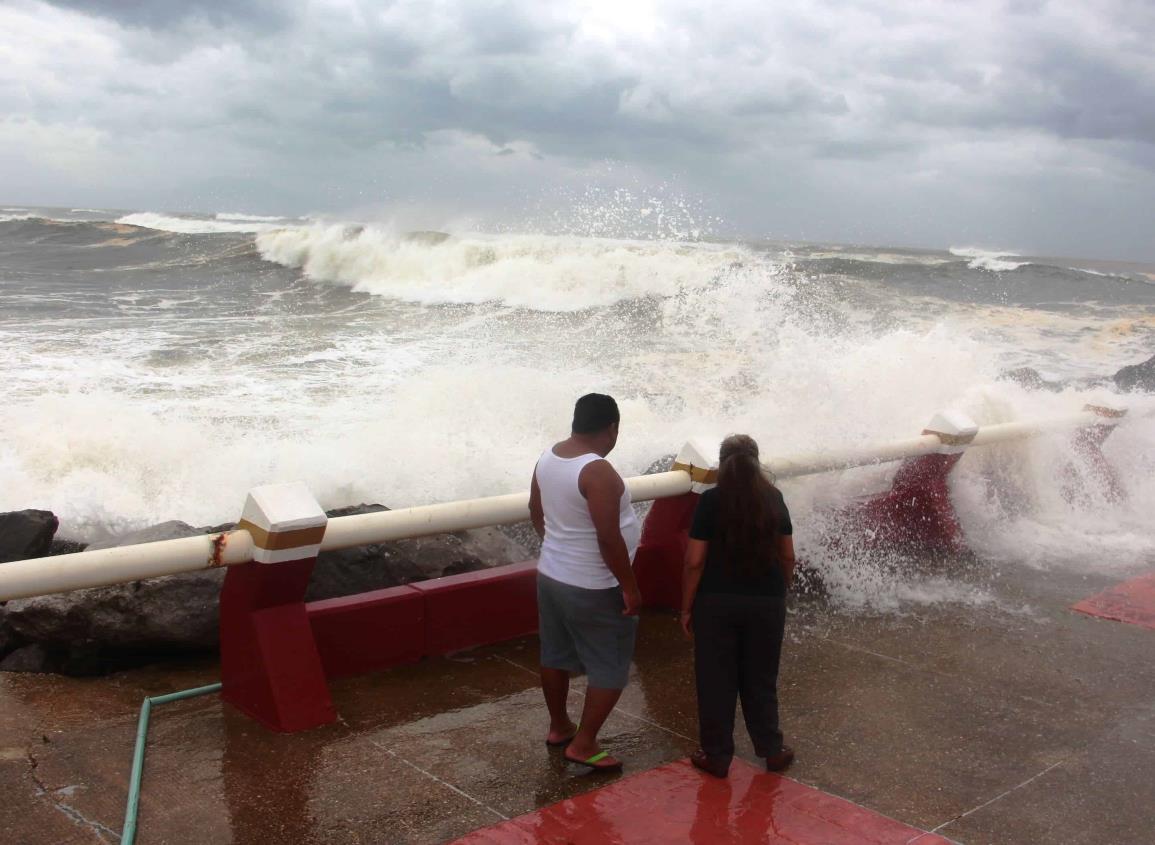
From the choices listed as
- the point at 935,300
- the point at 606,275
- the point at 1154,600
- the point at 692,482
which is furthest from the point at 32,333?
the point at 935,300

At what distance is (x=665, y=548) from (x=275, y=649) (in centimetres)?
221

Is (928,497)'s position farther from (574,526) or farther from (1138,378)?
(1138,378)

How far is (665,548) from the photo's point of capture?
5.47 meters

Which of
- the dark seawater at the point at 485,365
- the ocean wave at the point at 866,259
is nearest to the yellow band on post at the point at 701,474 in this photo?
the dark seawater at the point at 485,365

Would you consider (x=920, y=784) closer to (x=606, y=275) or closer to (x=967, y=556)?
(x=967, y=556)

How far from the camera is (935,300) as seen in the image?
29625 millimetres

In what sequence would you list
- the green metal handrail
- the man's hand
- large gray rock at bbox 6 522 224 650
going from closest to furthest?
the green metal handrail, the man's hand, large gray rock at bbox 6 522 224 650

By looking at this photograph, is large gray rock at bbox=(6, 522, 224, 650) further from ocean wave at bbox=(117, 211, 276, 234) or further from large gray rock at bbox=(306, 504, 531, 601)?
ocean wave at bbox=(117, 211, 276, 234)

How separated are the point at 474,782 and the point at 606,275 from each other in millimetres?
24621

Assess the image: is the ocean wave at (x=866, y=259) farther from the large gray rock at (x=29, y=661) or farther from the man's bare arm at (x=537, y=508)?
the large gray rock at (x=29, y=661)

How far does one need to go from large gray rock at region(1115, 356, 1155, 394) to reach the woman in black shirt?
9.96 metres

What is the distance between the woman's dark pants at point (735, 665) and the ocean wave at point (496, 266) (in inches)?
859

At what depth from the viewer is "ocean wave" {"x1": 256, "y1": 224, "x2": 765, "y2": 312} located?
1067 inches

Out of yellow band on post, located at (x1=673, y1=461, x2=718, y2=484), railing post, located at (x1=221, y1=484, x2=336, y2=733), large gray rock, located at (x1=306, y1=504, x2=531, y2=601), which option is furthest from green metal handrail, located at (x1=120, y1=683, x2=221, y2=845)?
yellow band on post, located at (x1=673, y1=461, x2=718, y2=484)
